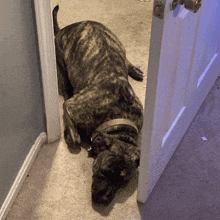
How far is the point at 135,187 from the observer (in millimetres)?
2113

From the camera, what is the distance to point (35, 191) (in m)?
2.08

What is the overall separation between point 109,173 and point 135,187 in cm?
30

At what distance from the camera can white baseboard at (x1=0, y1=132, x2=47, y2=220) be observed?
1.91 metres

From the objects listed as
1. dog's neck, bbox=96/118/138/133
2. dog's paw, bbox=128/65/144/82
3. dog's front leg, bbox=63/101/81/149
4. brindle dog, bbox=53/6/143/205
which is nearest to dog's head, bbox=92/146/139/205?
brindle dog, bbox=53/6/143/205

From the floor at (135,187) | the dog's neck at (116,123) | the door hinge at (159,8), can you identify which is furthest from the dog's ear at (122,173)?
the door hinge at (159,8)

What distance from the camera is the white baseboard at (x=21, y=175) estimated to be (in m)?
1.91

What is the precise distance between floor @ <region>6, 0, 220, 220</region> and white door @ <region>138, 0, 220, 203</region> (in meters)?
0.09

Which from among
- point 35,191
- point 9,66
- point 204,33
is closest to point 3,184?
point 35,191

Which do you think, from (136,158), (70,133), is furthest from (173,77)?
(70,133)

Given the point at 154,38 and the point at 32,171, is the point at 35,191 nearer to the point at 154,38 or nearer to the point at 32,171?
the point at 32,171

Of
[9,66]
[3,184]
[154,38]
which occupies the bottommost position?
[3,184]

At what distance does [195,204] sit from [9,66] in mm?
1307

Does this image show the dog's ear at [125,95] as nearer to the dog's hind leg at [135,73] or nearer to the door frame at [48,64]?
the door frame at [48,64]

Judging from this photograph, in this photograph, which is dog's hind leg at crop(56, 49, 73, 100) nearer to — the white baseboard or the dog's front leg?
the dog's front leg
